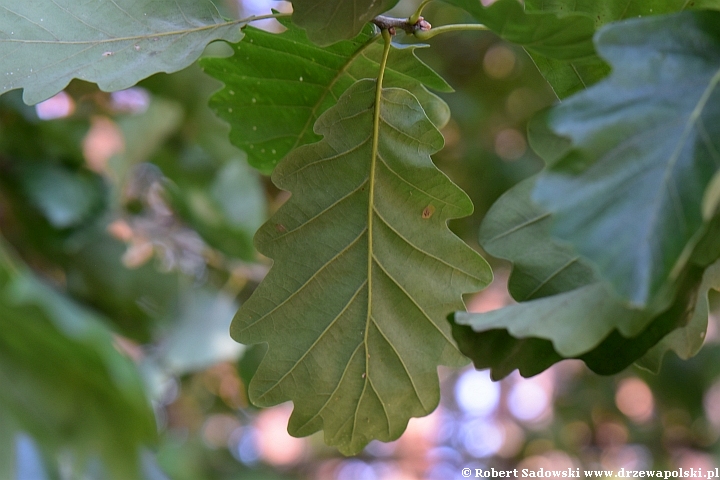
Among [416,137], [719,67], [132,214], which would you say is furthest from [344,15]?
[132,214]

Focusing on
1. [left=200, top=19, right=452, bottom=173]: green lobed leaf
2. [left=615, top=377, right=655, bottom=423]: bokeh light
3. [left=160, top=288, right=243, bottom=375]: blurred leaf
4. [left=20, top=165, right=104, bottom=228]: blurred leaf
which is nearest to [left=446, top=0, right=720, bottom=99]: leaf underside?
[left=200, top=19, right=452, bottom=173]: green lobed leaf

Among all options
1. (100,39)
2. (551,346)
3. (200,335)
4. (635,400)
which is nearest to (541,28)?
(551,346)

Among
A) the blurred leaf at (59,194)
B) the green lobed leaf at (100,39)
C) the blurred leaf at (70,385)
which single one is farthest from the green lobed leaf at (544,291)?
the blurred leaf at (59,194)

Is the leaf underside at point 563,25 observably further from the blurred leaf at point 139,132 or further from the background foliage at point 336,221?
the blurred leaf at point 139,132

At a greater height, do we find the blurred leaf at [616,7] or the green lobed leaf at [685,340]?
the blurred leaf at [616,7]

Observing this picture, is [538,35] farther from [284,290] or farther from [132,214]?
[132,214]

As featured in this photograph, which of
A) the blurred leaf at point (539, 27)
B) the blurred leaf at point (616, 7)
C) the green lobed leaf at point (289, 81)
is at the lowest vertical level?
the green lobed leaf at point (289, 81)
